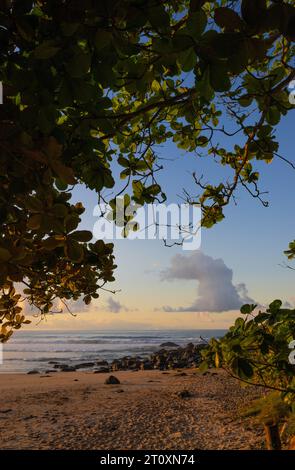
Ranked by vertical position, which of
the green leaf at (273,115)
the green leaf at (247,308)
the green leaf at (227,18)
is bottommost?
the green leaf at (247,308)

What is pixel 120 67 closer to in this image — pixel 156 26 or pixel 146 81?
pixel 146 81

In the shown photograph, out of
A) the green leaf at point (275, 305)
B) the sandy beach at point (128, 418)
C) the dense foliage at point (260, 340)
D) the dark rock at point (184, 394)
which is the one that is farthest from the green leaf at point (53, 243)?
the dark rock at point (184, 394)

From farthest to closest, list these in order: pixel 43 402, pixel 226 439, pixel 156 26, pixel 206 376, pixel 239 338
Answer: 1. pixel 206 376
2. pixel 43 402
3. pixel 226 439
4. pixel 239 338
5. pixel 156 26

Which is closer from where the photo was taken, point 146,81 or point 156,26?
point 156,26

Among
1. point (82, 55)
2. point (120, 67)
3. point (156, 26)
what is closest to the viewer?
point (82, 55)

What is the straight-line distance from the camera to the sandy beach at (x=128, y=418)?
689 centimetres

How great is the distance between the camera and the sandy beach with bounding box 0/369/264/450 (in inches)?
271

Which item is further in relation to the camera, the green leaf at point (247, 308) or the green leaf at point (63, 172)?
the green leaf at point (247, 308)

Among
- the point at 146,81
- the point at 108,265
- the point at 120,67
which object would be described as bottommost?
the point at 108,265

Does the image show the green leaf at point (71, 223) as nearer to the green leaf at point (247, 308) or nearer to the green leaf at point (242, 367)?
the green leaf at point (242, 367)

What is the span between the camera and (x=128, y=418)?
28.4 feet
